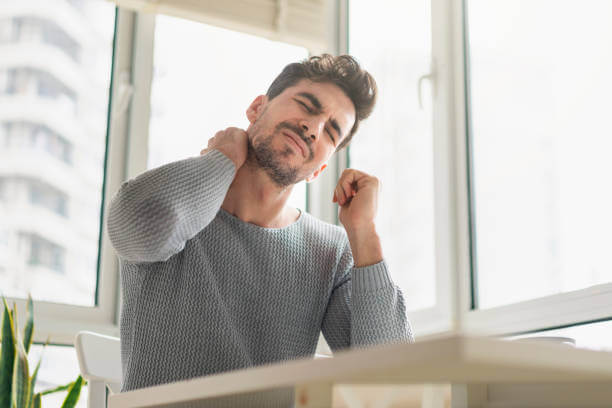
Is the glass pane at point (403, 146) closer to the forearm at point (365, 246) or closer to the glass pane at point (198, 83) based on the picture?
the glass pane at point (198, 83)

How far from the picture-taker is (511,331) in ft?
6.09

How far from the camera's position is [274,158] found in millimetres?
1431

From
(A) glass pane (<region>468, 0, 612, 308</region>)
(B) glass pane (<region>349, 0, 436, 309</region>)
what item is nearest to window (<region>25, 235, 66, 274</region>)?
(B) glass pane (<region>349, 0, 436, 309</region>)

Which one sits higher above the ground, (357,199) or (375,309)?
(357,199)

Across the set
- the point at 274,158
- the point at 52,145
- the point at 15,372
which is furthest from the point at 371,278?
the point at 52,145

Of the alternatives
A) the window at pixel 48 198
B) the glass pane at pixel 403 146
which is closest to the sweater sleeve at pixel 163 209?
the glass pane at pixel 403 146

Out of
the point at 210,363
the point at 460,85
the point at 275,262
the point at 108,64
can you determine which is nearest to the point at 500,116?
the point at 460,85

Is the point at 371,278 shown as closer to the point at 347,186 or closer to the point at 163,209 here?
the point at 347,186

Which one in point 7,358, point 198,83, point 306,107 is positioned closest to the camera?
point 306,107

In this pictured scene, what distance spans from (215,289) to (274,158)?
0.30 m

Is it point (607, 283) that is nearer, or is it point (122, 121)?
point (607, 283)

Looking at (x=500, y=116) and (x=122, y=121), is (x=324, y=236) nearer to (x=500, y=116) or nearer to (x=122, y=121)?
(x=500, y=116)

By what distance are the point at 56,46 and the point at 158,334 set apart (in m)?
1.59

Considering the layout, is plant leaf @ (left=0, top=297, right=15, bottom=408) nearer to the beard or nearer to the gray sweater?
the gray sweater
